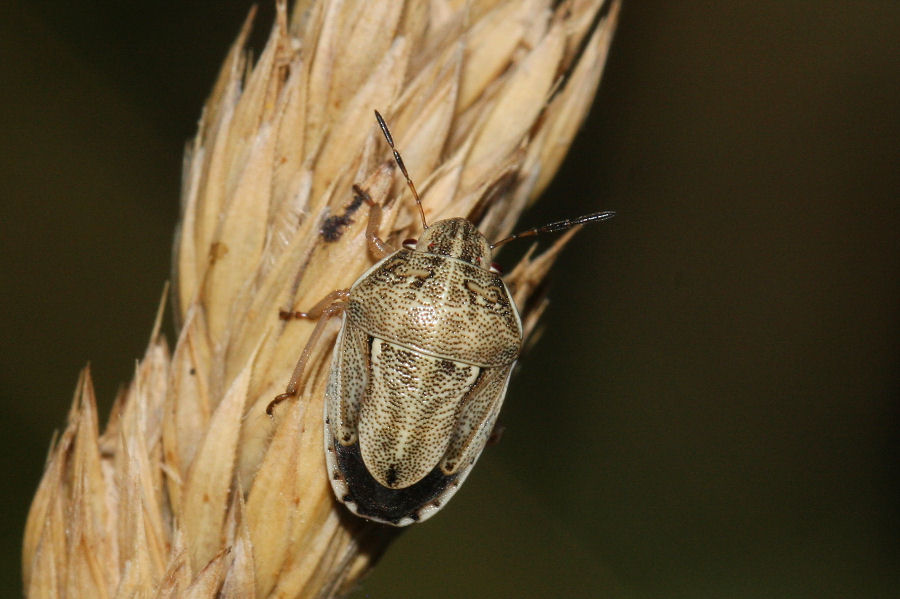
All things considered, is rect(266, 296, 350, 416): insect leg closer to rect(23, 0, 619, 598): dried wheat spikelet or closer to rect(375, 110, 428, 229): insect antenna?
rect(23, 0, 619, 598): dried wheat spikelet

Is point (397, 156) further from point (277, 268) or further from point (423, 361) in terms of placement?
point (423, 361)

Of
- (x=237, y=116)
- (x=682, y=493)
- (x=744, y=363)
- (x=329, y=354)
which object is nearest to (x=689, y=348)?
(x=744, y=363)

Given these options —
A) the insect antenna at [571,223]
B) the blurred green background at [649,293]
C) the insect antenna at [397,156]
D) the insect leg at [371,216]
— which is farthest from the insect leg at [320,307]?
the blurred green background at [649,293]

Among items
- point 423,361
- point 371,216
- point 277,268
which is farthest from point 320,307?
point 423,361

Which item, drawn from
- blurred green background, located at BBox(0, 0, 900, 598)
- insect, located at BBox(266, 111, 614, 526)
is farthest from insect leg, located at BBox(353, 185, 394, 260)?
blurred green background, located at BBox(0, 0, 900, 598)

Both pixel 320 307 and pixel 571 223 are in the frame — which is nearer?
pixel 320 307
